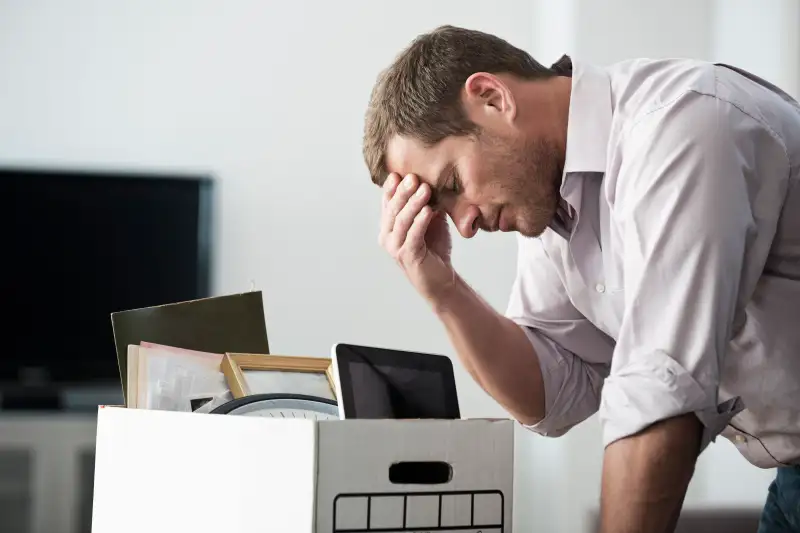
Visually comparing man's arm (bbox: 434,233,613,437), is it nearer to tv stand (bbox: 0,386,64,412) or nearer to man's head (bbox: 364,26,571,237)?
man's head (bbox: 364,26,571,237)

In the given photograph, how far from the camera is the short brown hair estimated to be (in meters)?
1.10

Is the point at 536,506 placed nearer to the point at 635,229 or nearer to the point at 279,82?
the point at 279,82

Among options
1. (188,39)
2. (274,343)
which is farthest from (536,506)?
(188,39)

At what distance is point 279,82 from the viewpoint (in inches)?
130

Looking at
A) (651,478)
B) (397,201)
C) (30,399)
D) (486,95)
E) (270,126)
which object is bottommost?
(30,399)

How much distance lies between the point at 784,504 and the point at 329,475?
74 cm

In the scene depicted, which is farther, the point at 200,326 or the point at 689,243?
the point at 200,326

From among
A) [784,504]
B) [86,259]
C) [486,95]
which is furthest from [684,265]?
[86,259]

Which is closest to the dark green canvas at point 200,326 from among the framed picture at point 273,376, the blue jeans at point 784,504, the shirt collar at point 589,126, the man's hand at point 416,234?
the framed picture at point 273,376

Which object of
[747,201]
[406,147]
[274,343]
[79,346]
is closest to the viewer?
[747,201]

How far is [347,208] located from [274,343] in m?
0.54

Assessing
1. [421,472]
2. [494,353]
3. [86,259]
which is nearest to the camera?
[421,472]

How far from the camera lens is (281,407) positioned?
0.93 meters

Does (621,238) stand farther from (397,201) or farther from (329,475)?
(329,475)
